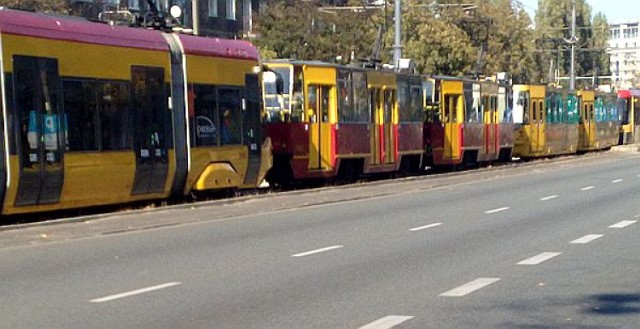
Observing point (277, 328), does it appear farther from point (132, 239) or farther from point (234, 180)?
point (234, 180)

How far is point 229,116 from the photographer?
26.6 meters

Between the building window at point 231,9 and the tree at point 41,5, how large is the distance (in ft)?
73.3

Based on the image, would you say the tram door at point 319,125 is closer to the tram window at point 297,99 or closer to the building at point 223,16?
the tram window at point 297,99

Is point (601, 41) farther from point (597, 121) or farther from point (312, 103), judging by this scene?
point (312, 103)

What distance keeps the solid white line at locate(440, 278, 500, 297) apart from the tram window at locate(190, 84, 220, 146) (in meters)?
12.5

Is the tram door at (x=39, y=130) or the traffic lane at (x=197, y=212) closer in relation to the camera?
the traffic lane at (x=197, y=212)

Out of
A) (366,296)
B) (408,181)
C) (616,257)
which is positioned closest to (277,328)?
(366,296)

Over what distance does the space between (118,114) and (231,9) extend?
4542 cm

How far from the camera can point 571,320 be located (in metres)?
10.7

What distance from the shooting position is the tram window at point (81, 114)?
21172 mm

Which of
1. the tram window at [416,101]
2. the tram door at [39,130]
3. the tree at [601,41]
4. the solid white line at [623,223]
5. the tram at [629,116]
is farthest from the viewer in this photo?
the tree at [601,41]

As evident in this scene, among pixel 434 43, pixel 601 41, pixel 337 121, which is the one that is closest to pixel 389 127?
pixel 337 121

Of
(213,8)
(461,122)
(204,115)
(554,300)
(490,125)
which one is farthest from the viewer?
(213,8)

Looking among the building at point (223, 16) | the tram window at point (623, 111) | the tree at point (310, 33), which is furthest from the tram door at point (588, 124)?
the building at point (223, 16)
